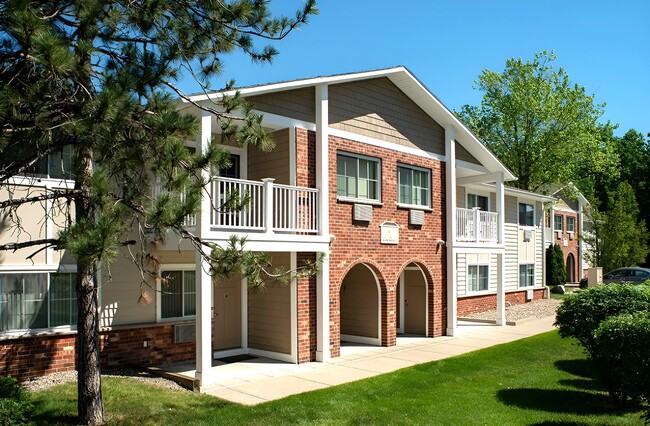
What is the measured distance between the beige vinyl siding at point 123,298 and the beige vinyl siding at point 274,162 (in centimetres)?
304

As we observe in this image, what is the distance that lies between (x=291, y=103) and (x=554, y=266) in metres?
25.4

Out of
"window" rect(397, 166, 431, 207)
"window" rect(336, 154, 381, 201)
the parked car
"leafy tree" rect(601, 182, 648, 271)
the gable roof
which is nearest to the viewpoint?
the gable roof

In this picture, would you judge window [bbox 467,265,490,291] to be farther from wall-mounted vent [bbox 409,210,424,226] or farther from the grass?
the grass

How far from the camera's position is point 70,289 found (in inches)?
443

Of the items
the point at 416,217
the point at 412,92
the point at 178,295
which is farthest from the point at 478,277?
the point at 178,295

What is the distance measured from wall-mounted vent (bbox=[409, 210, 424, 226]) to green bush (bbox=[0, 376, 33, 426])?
1096cm

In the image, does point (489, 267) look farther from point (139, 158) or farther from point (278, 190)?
point (139, 158)

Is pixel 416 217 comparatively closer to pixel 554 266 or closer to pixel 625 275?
pixel 554 266

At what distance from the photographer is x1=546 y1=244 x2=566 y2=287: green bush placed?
110ft

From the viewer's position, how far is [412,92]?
16.5m

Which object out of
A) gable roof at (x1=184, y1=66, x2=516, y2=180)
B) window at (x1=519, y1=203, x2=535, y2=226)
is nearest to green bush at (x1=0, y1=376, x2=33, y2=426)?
gable roof at (x1=184, y1=66, x2=516, y2=180)

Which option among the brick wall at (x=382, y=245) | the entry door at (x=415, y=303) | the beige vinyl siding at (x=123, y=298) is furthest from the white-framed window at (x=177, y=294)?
the entry door at (x=415, y=303)

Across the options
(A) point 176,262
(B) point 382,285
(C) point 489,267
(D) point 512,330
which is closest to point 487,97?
(C) point 489,267

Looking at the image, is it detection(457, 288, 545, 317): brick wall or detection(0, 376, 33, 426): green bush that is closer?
detection(0, 376, 33, 426): green bush
